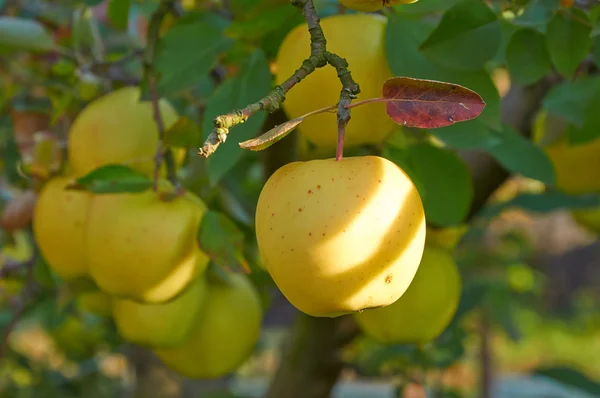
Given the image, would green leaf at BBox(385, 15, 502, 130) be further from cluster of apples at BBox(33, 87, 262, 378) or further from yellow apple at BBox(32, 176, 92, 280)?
yellow apple at BBox(32, 176, 92, 280)

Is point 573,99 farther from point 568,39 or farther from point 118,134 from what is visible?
point 118,134

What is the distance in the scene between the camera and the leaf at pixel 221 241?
1.75 feet

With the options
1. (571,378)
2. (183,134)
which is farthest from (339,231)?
(571,378)

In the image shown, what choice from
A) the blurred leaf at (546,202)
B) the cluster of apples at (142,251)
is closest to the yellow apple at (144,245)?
the cluster of apples at (142,251)

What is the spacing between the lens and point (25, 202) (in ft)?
2.69

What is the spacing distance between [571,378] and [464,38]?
767 millimetres

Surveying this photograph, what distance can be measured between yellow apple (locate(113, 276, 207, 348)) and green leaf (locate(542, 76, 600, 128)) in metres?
0.36

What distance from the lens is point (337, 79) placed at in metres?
0.48

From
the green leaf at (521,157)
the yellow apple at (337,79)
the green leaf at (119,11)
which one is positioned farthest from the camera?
the green leaf at (119,11)

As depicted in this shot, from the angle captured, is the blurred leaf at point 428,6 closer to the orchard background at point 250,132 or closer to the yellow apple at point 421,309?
the orchard background at point 250,132

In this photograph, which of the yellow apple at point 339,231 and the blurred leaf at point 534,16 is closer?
the yellow apple at point 339,231

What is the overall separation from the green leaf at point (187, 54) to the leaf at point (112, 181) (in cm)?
10

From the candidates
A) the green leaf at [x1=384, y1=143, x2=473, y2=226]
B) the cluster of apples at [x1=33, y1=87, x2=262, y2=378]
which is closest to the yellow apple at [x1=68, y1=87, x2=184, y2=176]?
the cluster of apples at [x1=33, y1=87, x2=262, y2=378]

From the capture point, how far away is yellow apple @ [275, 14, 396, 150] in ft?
1.57
